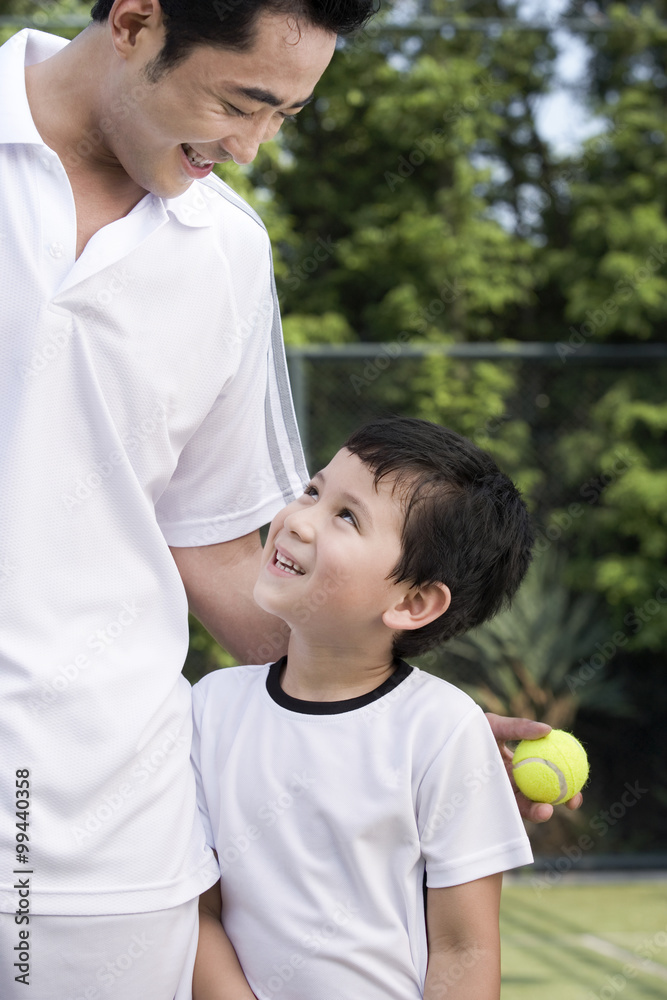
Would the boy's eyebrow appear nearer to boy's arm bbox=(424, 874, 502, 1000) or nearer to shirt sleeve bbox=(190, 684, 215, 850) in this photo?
shirt sleeve bbox=(190, 684, 215, 850)

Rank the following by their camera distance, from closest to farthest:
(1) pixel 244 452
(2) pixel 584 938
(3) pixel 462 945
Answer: (3) pixel 462 945, (1) pixel 244 452, (2) pixel 584 938

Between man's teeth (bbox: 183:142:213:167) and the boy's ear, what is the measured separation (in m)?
0.61

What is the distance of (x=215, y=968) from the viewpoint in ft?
4.24

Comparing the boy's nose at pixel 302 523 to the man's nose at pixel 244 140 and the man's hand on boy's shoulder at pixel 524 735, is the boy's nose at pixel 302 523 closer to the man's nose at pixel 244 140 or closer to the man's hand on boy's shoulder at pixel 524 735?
the man's hand on boy's shoulder at pixel 524 735

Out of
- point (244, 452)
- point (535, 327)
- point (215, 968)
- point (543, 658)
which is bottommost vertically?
point (543, 658)

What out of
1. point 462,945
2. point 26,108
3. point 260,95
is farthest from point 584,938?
point 26,108

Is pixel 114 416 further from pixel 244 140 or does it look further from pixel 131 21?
pixel 131 21

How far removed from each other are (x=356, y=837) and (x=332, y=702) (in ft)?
0.58

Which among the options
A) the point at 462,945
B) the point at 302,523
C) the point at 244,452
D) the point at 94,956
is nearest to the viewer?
the point at 94,956

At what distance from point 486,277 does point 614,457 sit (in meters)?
1.66

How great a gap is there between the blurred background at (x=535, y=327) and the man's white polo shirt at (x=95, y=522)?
3174 mm

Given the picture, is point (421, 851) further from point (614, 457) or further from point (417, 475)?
point (614, 457)

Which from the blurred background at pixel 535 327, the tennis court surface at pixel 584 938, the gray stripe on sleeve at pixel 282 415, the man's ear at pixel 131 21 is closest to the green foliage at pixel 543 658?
the blurred background at pixel 535 327

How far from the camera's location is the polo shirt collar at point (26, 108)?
1.23 m
